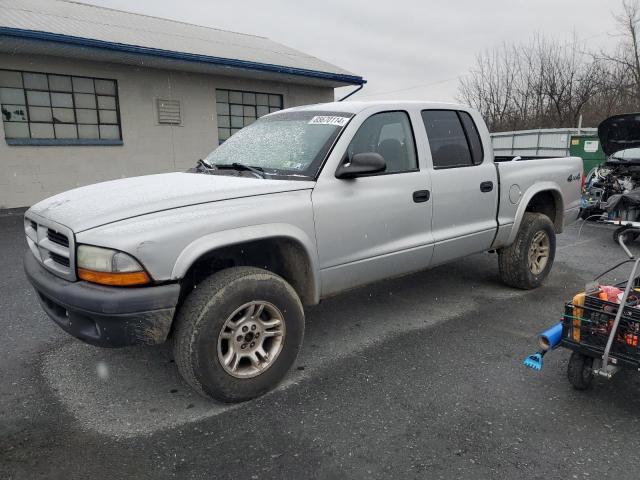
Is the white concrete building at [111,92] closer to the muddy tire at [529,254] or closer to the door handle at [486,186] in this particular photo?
the door handle at [486,186]

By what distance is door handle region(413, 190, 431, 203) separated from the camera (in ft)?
12.1

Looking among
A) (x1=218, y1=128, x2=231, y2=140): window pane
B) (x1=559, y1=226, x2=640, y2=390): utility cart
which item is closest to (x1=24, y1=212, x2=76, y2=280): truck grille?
(x1=559, y1=226, x2=640, y2=390): utility cart

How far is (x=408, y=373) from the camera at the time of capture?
3232mm

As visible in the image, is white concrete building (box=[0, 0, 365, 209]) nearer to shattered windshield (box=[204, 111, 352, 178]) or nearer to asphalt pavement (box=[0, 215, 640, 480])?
asphalt pavement (box=[0, 215, 640, 480])

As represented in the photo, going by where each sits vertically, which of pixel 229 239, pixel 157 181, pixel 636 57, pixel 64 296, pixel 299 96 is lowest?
pixel 64 296

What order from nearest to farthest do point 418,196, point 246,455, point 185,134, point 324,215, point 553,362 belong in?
1. point 246,455
2. point 324,215
3. point 553,362
4. point 418,196
5. point 185,134

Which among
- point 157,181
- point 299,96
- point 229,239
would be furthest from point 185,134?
point 229,239

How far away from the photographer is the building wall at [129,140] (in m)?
10.2

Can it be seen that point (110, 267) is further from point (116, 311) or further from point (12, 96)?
point (12, 96)

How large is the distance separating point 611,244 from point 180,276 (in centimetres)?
740

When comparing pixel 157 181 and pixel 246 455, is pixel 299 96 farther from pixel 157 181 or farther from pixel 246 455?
pixel 246 455

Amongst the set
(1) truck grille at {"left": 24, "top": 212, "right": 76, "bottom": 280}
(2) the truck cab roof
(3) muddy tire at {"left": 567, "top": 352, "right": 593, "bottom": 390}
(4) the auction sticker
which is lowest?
(3) muddy tire at {"left": 567, "top": 352, "right": 593, "bottom": 390}

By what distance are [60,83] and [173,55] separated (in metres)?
2.55

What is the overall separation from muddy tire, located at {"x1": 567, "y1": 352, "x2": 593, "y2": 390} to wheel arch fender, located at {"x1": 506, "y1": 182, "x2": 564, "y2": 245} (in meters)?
1.93
